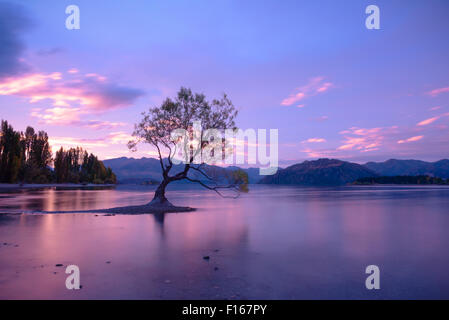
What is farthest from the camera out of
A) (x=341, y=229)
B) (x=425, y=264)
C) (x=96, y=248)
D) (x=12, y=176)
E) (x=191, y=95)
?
(x=12, y=176)

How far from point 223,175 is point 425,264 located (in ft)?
81.4

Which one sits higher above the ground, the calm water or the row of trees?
the row of trees

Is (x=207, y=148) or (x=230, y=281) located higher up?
(x=207, y=148)

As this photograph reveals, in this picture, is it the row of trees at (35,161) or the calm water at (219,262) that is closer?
the calm water at (219,262)

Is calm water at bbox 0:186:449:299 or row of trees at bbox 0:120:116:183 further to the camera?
row of trees at bbox 0:120:116:183

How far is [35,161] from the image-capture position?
144 m

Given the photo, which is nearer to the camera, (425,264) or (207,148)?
(425,264)

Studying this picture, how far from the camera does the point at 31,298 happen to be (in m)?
7.89

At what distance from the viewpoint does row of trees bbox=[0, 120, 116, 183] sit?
115 metres

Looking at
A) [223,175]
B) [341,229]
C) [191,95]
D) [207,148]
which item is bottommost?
[341,229]

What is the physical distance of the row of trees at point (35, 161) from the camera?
114625 millimetres

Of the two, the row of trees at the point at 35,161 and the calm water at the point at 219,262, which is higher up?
the row of trees at the point at 35,161
